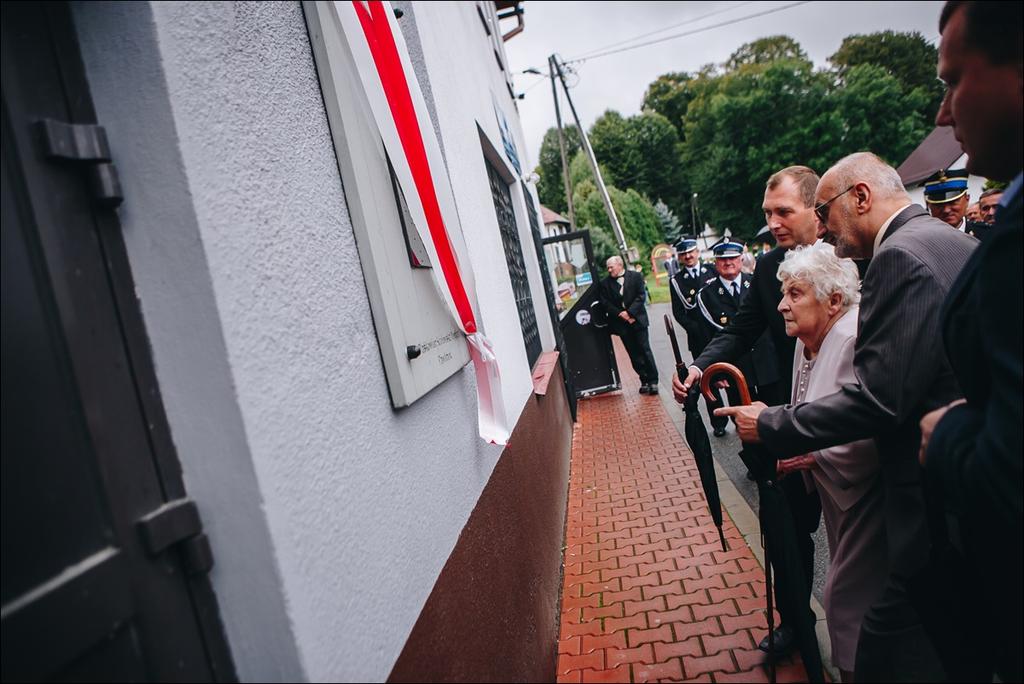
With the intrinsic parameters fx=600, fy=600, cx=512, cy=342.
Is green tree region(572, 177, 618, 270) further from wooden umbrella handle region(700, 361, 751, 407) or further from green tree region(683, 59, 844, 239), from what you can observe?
wooden umbrella handle region(700, 361, 751, 407)

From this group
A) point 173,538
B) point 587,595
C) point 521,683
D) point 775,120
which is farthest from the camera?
point 775,120

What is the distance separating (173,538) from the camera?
1027 mm

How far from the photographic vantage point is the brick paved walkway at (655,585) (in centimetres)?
303

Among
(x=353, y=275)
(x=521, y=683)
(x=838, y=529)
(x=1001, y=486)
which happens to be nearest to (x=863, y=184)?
(x=838, y=529)

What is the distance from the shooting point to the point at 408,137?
1.95 m

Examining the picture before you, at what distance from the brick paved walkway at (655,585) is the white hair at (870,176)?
86.2 inches

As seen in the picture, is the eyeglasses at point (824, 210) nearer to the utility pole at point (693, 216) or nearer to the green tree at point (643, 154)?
the utility pole at point (693, 216)

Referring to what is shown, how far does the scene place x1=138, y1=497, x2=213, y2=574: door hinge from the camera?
99 centimetres

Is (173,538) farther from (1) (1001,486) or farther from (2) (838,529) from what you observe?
(2) (838,529)

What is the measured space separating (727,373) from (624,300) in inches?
268

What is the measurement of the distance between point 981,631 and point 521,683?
1.55 m

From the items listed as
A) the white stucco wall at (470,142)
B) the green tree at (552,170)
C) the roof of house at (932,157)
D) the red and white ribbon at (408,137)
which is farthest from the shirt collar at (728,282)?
the green tree at (552,170)

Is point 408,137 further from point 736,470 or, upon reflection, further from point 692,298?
point 692,298

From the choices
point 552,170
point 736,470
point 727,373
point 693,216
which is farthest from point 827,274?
point 552,170
